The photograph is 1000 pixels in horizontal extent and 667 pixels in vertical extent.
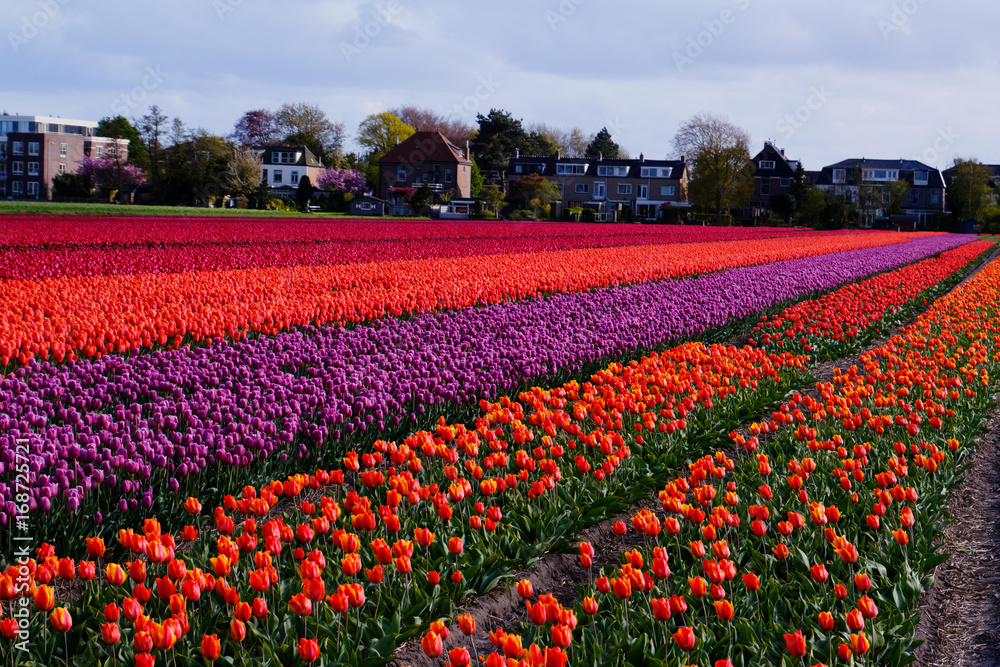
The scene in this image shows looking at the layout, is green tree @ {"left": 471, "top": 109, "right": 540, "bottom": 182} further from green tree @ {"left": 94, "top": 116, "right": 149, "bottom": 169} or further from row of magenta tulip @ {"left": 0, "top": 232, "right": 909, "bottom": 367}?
row of magenta tulip @ {"left": 0, "top": 232, "right": 909, "bottom": 367}

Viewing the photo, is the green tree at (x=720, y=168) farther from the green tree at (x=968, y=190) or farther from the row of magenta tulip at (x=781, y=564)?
the row of magenta tulip at (x=781, y=564)

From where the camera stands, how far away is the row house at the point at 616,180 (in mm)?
84750

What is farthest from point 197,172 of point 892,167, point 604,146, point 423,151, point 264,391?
point 892,167

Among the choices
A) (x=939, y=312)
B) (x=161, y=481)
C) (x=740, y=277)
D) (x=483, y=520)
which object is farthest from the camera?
(x=740, y=277)

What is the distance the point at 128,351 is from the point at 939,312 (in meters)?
10.4

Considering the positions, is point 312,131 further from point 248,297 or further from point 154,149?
point 248,297

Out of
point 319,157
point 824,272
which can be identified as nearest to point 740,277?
point 824,272

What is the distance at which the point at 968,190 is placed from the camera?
239 ft

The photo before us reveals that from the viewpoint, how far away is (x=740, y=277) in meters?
15.3

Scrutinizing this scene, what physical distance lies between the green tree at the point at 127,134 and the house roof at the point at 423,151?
24.5 meters

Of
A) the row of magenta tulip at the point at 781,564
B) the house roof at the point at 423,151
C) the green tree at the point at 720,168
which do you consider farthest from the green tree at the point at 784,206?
the row of magenta tulip at the point at 781,564

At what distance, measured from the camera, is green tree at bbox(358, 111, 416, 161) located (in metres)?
93.3

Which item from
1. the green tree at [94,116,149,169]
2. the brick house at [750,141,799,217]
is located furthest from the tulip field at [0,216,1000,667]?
the green tree at [94,116,149,169]

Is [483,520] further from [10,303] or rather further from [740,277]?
[740,277]
